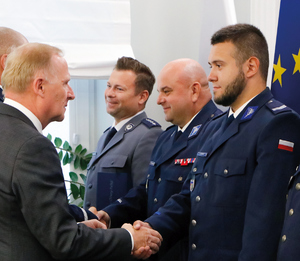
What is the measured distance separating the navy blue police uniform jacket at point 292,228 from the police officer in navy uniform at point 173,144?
0.94 meters

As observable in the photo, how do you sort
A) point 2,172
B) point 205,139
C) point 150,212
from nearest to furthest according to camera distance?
point 2,172 → point 205,139 → point 150,212

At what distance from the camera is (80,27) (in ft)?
13.6

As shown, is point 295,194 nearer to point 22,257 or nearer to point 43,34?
point 22,257

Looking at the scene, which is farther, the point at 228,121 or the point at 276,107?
the point at 228,121

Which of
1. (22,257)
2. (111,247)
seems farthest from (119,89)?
(22,257)

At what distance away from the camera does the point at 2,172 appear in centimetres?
188

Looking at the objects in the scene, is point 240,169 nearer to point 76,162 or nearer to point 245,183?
point 245,183

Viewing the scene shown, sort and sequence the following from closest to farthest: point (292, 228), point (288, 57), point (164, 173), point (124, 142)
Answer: point (292, 228), point (288, 57), point (164, 173), point (124, 142)

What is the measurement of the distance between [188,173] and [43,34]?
1915 mm

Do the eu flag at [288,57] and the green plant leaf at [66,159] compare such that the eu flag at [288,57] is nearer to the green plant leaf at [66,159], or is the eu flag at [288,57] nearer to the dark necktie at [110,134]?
the dark necktie at [110,134]

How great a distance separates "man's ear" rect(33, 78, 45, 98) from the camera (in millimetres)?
2100

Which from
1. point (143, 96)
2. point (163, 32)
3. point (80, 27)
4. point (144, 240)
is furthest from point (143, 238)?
point (80, 27)

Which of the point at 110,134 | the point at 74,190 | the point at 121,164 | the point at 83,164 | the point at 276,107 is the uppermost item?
the point at 276,107

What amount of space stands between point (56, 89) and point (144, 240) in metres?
0.83
